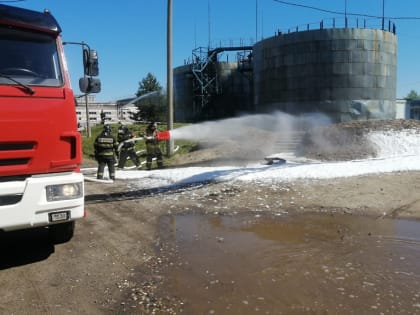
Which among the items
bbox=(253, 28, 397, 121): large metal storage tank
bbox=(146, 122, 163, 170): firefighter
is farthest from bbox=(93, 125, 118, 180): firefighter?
bbox=(253, 28, 397, 121): large metal storage tank

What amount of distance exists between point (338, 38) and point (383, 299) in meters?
21.4

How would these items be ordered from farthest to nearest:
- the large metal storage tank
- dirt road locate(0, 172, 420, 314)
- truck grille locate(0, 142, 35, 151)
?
the large metal storage tank < truck grille locate(0, 142, 35, 151) < dirt road locate(0, 172, 420, 314)

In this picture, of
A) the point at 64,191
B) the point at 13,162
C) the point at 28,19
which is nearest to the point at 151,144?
the point at 28,19

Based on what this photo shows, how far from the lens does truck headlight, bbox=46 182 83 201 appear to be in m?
4.43

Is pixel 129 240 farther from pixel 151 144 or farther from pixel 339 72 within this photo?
pixel 339 72

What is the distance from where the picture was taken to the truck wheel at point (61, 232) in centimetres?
548

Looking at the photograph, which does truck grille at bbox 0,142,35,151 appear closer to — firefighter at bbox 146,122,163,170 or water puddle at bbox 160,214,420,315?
water puddle at bbox 160,214,420,315

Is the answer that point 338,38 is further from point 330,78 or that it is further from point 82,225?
point 82,225

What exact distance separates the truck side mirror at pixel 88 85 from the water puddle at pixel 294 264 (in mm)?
2284

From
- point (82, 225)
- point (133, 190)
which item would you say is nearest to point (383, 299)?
point (82, 225)

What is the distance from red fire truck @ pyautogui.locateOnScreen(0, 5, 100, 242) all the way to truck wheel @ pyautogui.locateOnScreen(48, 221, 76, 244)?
91 centimetres

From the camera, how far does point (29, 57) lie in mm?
4816

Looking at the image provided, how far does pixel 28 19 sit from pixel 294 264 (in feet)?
13.6

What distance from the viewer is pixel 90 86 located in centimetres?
576
